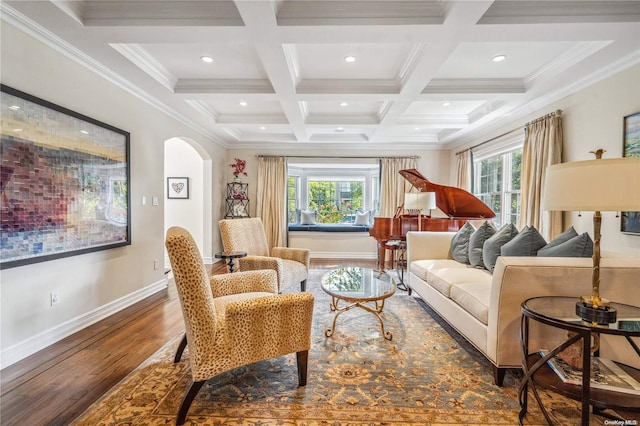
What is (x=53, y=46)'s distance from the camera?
7.17 feet

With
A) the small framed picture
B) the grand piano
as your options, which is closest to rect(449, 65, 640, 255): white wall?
the grand piano

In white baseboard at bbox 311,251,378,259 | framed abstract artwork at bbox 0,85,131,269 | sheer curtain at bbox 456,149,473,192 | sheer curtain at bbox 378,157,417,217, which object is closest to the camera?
framed abstract artwork at bbox 0,85,131,269

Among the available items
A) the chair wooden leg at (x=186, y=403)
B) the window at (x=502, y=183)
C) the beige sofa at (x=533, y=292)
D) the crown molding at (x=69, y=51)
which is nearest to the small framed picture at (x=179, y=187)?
the crown molding at (x=69, y=51)

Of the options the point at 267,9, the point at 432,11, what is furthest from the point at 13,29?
the point at 432,11

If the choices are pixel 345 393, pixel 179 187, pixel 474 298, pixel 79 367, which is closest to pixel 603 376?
pixel 474 298

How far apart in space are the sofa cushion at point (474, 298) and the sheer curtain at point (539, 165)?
1617 mm

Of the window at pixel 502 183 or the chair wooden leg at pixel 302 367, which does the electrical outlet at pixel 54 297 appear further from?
the window at pixel 502 183

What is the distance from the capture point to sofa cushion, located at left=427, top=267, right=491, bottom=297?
8.04 feet

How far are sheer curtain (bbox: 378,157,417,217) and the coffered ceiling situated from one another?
165cm

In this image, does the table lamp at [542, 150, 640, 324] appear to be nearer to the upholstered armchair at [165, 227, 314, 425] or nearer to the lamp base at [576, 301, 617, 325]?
the lamp base at [576, 301, 617, 325]

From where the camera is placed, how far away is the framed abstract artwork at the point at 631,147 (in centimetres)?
232

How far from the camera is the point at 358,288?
249 centimetres

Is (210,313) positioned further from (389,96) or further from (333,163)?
(333,163)

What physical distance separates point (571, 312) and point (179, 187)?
18.9 ft
